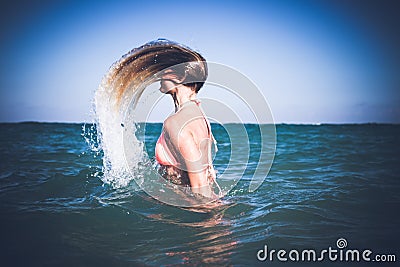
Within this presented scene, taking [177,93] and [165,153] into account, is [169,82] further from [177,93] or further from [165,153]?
[165,153]

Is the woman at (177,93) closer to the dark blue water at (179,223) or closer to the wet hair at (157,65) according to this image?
the wet hair at (157,65)

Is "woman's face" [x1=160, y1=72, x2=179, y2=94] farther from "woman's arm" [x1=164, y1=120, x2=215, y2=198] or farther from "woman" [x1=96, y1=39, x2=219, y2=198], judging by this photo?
"woman's arm" [x1=164, y1=120, x2=215, y2=198]

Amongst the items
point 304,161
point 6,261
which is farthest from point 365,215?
point 304,161

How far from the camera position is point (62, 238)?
10.0ft

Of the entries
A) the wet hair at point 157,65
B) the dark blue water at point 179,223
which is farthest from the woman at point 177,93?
the dark blue water at point 179,223

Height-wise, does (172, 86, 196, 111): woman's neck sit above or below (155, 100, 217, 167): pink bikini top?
above

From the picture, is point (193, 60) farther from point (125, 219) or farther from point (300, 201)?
point (300, 201)

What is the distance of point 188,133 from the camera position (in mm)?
2758

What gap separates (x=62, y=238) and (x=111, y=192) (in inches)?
73.5

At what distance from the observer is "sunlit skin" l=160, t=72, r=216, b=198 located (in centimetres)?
274

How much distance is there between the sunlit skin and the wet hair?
4.2 inches

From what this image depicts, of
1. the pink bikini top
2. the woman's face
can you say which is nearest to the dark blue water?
the pink bikini top

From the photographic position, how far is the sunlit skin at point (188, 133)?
2.74 meters

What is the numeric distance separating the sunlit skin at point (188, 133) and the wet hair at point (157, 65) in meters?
0.11
